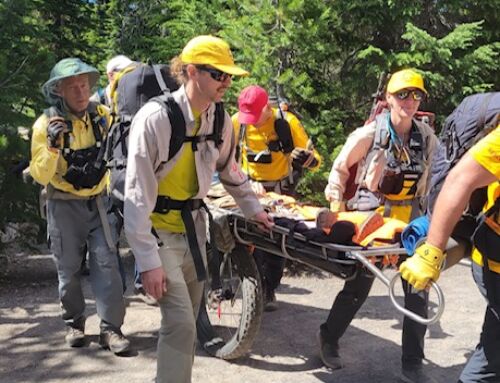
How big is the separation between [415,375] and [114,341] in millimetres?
2319

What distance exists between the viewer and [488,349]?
2793 mm

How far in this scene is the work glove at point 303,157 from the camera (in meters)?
5.55

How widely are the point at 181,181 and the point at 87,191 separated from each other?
5.93ft

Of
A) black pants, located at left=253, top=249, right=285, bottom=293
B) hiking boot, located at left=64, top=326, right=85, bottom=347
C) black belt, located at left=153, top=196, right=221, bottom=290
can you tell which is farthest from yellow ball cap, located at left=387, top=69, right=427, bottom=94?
hiking boot, located at left=64, top=326, right=85, bottom=347

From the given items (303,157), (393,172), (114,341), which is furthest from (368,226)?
(114,341)

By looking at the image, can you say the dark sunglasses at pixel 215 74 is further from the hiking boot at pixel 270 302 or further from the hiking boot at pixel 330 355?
the hiking boot at pixel 270 302

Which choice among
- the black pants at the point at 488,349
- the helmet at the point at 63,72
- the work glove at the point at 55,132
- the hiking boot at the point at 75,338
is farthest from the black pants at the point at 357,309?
the helmet at the point at 63,72

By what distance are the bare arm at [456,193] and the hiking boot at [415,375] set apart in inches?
77.5

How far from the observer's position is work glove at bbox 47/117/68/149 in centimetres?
440

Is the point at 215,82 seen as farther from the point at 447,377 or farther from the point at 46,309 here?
the point at 46,309

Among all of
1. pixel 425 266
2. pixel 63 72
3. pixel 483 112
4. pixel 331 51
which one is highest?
pixel 331 51

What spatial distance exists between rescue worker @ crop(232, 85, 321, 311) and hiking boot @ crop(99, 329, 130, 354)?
58.7 inches

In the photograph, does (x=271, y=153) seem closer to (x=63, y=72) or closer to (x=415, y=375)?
(x=63, y=72)

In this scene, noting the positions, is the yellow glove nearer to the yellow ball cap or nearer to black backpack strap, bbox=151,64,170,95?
the yellow ball cap
